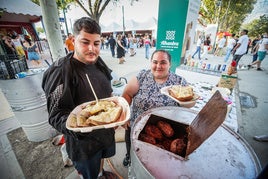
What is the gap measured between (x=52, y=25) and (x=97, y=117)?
2393 millimetres

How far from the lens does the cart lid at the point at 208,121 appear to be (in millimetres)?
723

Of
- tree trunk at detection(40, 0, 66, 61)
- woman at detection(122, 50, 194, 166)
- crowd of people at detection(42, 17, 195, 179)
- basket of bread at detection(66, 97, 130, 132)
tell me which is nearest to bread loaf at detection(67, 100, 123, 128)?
basket of bread at detection(66, 97, 130, 132)

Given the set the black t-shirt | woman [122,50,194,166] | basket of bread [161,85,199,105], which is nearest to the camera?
the black t-shirt

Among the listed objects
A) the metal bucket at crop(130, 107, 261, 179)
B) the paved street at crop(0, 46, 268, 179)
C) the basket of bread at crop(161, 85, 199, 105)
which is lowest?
the paved street at crop(0, 46, 268, 179)

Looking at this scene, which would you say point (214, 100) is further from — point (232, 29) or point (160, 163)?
point (232, 29)

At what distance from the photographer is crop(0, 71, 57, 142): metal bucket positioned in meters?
2.00

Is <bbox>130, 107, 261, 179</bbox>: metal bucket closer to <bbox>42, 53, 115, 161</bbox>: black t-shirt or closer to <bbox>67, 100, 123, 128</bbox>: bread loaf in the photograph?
<bbox>67, 100, 123, 128</bbox>: bread loaf

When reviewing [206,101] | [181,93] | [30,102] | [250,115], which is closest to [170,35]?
[206,101]

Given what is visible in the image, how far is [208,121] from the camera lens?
82cm

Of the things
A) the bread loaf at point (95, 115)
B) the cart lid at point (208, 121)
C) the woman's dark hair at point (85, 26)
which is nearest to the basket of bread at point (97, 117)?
the bread loaf at point (95, 115)

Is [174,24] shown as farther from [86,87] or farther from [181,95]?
[86,87]

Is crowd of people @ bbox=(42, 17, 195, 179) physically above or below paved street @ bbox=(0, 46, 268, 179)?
above

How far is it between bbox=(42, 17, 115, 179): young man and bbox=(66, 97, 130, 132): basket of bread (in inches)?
8.2

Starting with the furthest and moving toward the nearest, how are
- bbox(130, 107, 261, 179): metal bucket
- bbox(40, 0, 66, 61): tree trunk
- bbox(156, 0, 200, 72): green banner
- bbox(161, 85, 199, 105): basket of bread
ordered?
bbox(156, 0, 200, 72): green banner → bbox(40, 0, 66, 61): tree trunk → bbox(161, 85, 199, 105): basket of bread → bbox(130, 107, 261, 179): metal bucket
